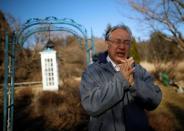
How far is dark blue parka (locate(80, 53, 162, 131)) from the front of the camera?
1.84 m

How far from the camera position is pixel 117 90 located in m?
1.83

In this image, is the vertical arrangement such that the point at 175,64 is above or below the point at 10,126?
above

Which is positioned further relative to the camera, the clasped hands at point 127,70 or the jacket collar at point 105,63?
the jacket collar at point 105,63

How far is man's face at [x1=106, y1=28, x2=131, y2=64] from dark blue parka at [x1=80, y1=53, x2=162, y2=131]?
85 millimetres

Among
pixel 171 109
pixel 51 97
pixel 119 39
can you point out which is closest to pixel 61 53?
pixel 51 97

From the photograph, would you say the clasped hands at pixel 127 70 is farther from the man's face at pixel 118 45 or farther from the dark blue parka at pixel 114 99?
the man's face at pixel 118 45

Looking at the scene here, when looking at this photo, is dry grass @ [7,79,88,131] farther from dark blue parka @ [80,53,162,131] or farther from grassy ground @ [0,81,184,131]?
dark blue parka @ [80,53,162,131]

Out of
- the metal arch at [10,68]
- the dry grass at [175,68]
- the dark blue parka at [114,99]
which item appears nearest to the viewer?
the dark blue parka at [114,99]

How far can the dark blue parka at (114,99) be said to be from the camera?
6.04 ft

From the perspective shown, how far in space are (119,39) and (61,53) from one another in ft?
67.7

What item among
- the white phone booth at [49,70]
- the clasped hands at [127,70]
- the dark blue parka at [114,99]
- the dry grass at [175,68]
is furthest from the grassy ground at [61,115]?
the dry grass at [175,68]

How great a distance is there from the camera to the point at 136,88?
1.94m

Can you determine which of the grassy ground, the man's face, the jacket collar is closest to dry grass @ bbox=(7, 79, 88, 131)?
the grassy ground

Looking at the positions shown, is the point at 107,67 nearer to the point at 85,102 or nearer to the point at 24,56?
the point at 85,102
